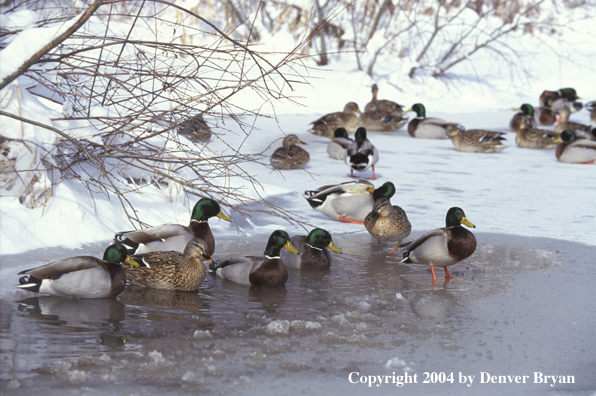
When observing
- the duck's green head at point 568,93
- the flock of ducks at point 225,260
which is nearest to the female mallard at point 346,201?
the flock of ducks at point 225,260

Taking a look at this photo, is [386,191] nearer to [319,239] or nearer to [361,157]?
[319,239]

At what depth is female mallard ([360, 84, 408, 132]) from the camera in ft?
42.2

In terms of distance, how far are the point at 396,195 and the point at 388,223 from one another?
77.7 inches

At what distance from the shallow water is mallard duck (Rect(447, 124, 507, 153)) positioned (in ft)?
20.4

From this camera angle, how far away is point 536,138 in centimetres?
1127

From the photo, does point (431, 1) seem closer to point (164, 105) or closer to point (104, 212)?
point (164, 105)

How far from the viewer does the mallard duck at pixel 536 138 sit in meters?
11.2

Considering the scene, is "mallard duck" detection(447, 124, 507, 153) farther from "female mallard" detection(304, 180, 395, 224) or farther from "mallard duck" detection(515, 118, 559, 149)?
"female mallard" detection(304, 180, 395, 224)

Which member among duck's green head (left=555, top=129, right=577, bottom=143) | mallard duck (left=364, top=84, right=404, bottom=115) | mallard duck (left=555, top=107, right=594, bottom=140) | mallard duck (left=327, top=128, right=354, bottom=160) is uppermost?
mallard duck (left=364, top=84, right=404, bottom=115)

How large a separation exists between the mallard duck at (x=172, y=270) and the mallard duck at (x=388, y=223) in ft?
5.49

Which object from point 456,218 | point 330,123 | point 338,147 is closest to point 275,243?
point 456,218

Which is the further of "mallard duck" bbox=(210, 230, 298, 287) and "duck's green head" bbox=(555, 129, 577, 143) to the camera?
"duck's green head" bbox=(555, 129, 577, 143)

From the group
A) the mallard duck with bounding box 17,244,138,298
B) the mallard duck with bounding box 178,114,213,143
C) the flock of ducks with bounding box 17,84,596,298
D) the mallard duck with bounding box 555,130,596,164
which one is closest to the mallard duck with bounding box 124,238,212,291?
the flock of ducks with bounding box 17,84,596,298

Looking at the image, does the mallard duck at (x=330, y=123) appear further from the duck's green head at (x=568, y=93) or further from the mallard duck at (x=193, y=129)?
the duck's green head at (x=568, y=93)
